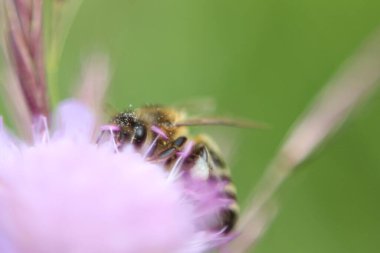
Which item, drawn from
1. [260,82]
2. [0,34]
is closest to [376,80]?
[0,34]

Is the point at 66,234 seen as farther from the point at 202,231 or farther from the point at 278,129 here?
the point at 278,129

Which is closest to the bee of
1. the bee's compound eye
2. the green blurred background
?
the bee's compound eye

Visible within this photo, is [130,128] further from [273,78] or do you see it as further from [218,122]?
[273,78]

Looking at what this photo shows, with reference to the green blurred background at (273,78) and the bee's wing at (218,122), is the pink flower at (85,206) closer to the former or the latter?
the bee's wing at (218,122)

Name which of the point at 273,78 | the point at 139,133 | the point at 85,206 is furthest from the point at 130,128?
the point at 273,78

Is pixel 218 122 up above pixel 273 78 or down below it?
below

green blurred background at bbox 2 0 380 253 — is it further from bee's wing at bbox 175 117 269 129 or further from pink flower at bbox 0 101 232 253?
pink flower at bbox 0 101 232 253

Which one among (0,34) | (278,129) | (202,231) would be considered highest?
(278,129)
